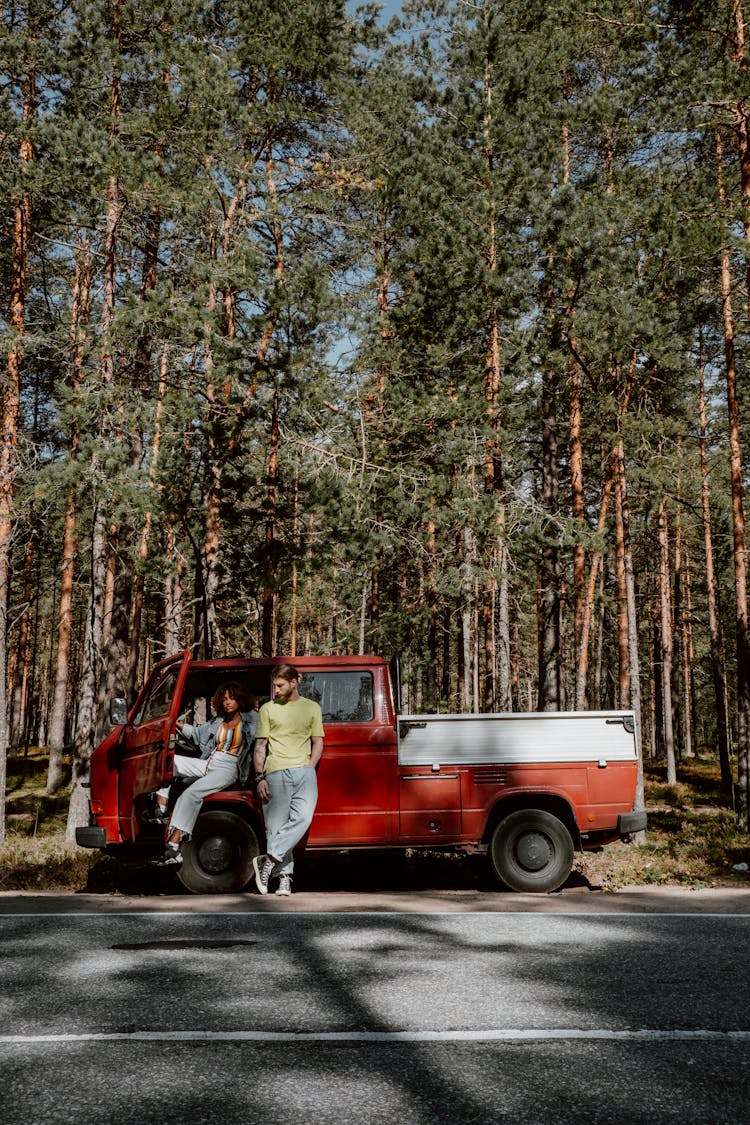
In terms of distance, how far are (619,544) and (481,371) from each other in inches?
188

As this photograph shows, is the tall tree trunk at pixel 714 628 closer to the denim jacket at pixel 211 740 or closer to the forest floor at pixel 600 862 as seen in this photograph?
the forest floor at pixel 600 862

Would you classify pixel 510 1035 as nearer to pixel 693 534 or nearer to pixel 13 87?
pixel 13 87

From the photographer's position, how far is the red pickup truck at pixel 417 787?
8812 mm

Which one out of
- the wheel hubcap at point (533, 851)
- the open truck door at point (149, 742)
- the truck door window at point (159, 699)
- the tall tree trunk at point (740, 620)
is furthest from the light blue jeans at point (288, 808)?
the tall tree trunk at point (740, 620)

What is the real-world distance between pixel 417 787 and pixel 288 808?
1.37 metres

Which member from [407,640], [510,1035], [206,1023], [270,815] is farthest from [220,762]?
[407,640]

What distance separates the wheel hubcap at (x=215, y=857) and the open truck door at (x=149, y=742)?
0.69 meters

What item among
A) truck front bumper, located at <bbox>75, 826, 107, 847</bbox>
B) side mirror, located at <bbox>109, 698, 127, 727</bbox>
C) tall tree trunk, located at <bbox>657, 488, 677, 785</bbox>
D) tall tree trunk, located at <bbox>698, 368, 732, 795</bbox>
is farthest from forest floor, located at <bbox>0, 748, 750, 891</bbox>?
tall tree trunk, located at <bbox>657, 488, 677, 785</bbox>

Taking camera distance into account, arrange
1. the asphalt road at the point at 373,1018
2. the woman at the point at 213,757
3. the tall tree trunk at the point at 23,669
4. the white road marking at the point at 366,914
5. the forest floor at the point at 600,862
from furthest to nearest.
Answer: the tall tree trunk at the point at 23,669 → the forest floor at the point at 600,862 → the woman at the point at 213,757 → the white road marking at the point at 366,914 → the asphalt road at the point at 373,1018

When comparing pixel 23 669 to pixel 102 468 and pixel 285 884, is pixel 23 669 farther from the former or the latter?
pixel 285 884

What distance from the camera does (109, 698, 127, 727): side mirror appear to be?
8634 millimetres

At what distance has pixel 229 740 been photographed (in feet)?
28.6

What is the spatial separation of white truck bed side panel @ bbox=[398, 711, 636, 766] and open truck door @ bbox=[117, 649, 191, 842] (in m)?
2.19

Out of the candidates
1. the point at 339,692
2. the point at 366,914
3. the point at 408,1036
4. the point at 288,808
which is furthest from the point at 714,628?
the point at 408,1036
